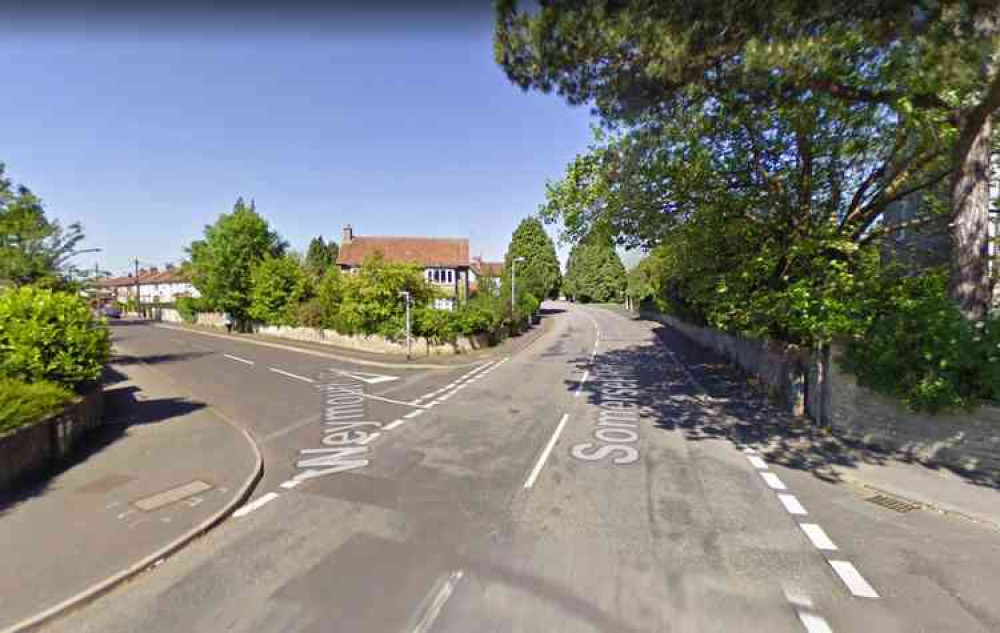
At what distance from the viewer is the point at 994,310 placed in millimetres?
6594

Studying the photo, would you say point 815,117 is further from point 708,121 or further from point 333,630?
point 333,630

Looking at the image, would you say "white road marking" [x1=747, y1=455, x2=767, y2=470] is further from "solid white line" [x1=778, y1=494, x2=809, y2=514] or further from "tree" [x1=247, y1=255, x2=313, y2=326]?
"tree" [x1=247, y1=255, x2=313, y2=326]

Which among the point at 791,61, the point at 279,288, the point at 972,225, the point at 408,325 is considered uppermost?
the point at 791,61

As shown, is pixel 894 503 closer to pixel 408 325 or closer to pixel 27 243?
pixel 408 325

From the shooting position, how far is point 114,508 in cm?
486

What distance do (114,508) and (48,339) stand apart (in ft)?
13.5

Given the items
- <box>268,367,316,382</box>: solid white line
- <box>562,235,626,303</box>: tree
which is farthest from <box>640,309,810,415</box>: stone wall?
<box>562,235,626,303</box>: tree

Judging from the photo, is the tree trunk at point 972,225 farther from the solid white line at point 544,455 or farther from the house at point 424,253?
the house at point 424,253

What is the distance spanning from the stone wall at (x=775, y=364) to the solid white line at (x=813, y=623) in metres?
6.94

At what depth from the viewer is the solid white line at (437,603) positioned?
3.17 m

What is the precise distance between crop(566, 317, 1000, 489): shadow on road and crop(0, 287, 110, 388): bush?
10.5 meters

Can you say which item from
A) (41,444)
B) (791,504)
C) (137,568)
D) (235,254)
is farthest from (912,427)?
(235,254)

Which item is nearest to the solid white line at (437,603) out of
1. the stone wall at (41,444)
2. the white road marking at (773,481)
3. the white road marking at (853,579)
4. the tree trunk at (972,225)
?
the white road marking at (853,579)

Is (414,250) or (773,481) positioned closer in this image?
(773,481)
